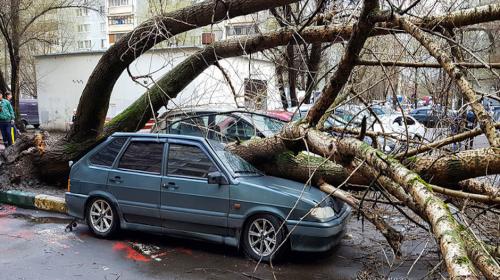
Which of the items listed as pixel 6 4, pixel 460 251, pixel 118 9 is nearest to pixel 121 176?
pixel 460 251

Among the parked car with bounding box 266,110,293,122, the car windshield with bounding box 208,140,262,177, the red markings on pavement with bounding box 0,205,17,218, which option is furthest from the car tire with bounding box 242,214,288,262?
the red markings on pavement with bounding box 0,205,17,218

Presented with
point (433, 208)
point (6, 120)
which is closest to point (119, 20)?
point (6, 120)

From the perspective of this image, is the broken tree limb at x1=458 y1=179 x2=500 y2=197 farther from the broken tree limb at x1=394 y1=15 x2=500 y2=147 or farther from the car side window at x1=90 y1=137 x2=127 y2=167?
the car side window at x1=90 y1=137 x2=127 y2=167

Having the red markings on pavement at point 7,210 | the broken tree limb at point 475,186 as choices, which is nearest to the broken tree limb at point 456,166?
the broken tree limb at point 475,186

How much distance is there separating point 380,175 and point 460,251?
1.49 m

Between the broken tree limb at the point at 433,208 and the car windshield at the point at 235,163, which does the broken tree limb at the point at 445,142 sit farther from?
the car windshield at the point at 235,163

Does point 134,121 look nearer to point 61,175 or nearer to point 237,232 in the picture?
point 61,175

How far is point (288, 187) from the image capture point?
560cm

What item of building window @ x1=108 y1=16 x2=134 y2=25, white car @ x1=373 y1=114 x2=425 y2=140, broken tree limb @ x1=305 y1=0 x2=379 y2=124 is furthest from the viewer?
building window @ x1=108 y1=16 x2=134 y2=25

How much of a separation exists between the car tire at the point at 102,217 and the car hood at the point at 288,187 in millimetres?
1963

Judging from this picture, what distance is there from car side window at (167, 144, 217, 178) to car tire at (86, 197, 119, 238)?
3.50ft

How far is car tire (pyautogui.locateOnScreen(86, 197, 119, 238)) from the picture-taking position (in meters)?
6.28

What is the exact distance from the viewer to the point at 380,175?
12.4 feet

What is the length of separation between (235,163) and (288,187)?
2.77 feet
